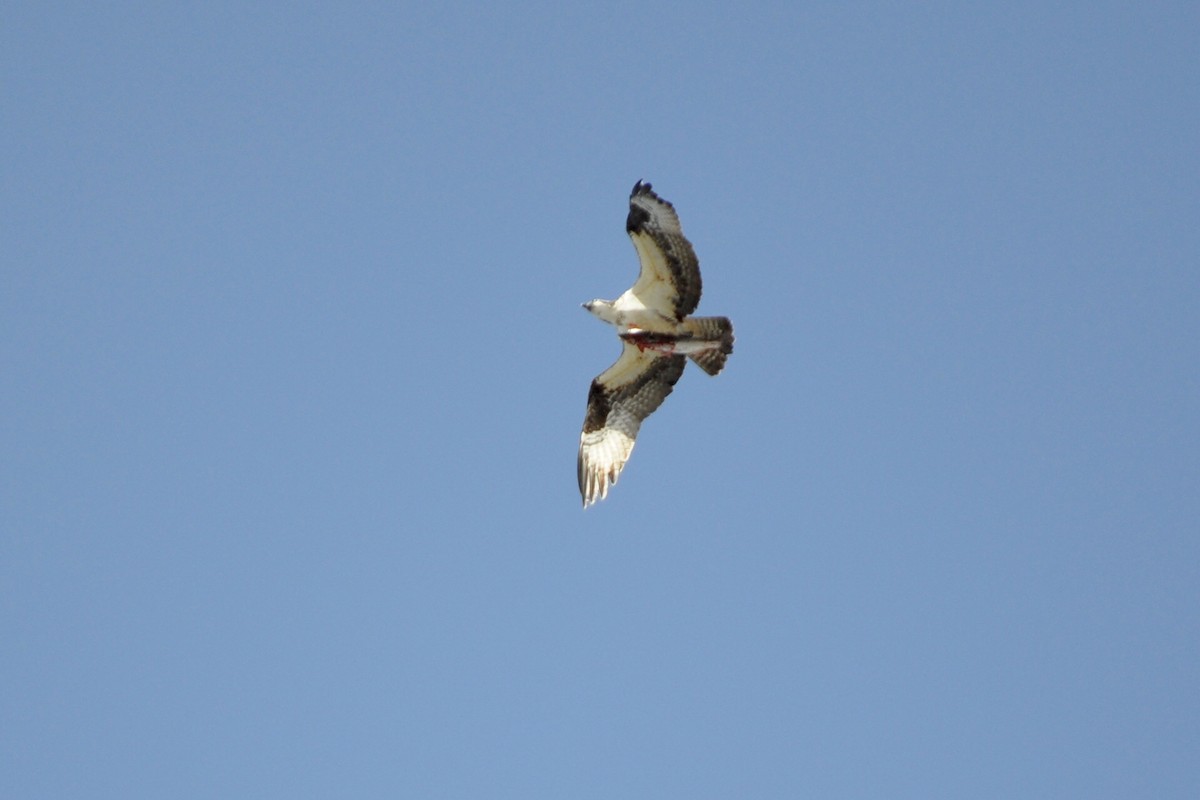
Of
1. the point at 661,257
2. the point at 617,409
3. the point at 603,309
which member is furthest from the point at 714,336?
the point at 617,409

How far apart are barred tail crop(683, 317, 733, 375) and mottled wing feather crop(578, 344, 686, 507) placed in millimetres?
713

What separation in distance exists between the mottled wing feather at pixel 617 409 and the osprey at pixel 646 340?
13 millimetres

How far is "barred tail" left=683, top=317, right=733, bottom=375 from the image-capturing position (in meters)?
17.8

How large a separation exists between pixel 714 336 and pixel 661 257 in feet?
3.99

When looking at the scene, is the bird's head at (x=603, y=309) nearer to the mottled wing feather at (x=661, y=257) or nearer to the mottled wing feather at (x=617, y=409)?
the mottled wing feather at (x=661, y=257)

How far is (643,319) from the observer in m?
18.1

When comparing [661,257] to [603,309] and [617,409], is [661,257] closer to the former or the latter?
[603,309]

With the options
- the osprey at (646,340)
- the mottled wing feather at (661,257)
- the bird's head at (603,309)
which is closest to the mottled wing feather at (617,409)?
the osprey at (646,340)

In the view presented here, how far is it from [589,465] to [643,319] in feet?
7.14

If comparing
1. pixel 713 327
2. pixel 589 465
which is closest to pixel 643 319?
Answer: pixel 713 327

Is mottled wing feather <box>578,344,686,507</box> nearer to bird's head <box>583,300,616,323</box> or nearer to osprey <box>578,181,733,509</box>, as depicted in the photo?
osprey <box>578,181,733,509</box>

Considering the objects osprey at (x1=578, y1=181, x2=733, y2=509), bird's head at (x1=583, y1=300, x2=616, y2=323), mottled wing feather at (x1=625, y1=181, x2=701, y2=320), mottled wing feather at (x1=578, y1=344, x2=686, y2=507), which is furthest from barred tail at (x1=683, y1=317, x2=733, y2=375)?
bird's head at (x1=583, y1=300, x2=616, y2=323)

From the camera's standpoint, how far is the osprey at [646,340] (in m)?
17.3

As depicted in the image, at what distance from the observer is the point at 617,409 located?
19.2 meters
